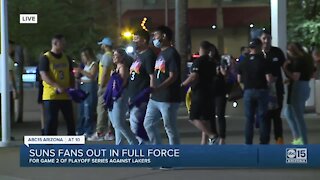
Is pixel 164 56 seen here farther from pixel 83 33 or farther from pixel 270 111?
pixel 83 33

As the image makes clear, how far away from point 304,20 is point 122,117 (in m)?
11.7

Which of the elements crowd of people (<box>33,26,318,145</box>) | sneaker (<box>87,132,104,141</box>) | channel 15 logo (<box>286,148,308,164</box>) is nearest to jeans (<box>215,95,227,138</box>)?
crowd of people (<box>33,26,318,145</box>)

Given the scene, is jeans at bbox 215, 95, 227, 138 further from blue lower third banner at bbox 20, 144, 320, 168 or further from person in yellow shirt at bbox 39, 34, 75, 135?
person in yellow shirt at bbox 39, 34, 75, 135

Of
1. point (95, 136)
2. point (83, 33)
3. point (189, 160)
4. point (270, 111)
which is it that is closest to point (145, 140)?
point (189, 160)

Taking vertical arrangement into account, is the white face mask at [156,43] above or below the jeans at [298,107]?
above

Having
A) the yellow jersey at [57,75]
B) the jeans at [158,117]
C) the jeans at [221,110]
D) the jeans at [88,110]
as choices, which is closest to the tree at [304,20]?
the jeans at [88,110]

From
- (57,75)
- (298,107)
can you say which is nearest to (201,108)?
(298,107)

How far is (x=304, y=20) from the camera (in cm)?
1970

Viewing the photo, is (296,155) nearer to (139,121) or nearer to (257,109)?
(257,109)

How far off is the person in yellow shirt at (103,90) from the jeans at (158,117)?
246 cm

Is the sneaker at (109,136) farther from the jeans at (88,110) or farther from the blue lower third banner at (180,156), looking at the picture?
the blue lower third banner at (180,156)

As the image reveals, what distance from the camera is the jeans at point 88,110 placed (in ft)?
39.3

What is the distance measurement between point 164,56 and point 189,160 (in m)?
1.35

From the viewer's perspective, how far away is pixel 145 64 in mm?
8789
